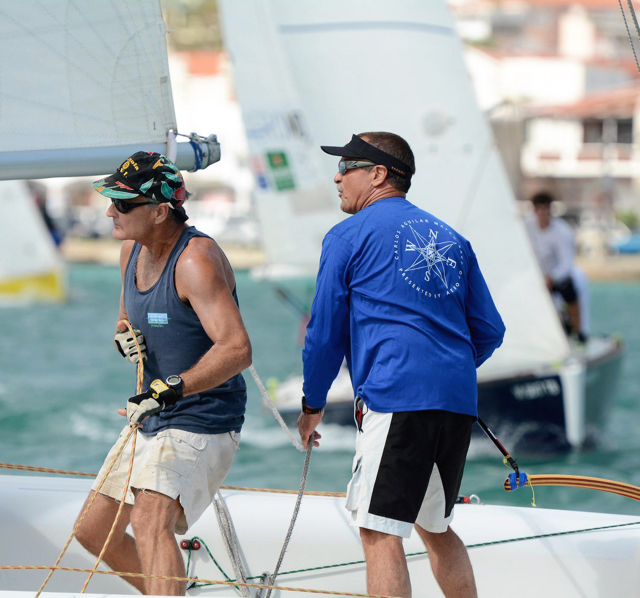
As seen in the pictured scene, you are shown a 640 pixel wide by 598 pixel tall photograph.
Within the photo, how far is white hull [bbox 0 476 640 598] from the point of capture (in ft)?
8.91

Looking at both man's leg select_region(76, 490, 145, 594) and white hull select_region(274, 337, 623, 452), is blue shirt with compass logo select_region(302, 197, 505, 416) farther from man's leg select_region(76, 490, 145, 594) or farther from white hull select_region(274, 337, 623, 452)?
white hull select_region(274, 337, 623, 452)

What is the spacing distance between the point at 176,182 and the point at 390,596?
118cm

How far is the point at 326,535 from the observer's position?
2.85 metres

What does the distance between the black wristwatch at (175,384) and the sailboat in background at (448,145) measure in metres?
4.98

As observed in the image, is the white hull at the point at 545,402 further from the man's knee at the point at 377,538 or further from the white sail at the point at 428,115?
the man's knee at the point at 377,538

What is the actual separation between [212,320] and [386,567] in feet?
2.44

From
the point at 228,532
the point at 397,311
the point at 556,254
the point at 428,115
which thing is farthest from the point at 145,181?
the point at 556,254

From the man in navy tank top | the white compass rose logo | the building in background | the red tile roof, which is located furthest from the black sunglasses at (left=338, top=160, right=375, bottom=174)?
the red tile roof

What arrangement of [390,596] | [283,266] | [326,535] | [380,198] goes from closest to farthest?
[390,596] → [380,198] → [326,535] → [283,266]

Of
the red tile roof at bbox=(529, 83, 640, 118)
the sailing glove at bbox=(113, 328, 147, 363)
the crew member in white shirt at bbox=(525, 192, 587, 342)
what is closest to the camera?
the sailing glove at bbox=(113, 328, 147, 363)

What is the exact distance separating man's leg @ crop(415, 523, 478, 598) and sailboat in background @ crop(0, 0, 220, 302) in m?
1.29

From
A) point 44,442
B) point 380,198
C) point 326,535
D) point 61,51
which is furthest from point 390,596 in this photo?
point 44,442

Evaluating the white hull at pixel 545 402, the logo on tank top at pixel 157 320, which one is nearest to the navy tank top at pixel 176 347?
the logo on tank top at pixel 157 320

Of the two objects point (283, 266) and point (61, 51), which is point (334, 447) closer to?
point (283, 266)
